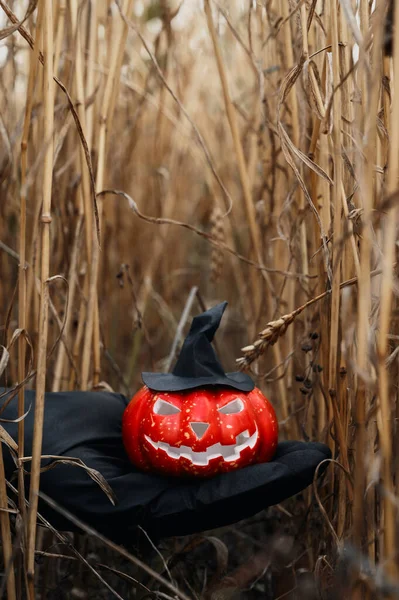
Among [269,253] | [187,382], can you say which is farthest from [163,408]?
[269,253]

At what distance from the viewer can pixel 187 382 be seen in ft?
2.40

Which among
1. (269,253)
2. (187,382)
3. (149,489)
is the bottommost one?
(149,489)

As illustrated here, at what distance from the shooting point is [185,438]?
701 mm

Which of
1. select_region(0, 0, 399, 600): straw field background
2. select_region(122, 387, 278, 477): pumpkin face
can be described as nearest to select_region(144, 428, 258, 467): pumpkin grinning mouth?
select_region(122, 387, 278, 477): pumpkin face

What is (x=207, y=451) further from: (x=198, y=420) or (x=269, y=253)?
(x=269, y=253)

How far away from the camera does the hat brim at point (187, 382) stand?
0.72 m

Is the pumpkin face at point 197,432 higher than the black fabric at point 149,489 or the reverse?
higher

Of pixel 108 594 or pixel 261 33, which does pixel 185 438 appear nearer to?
pixel 108 594

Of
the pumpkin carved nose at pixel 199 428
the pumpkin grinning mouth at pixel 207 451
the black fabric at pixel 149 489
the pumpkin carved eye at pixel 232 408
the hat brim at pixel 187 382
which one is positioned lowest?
the black fabric at pixel 149 489

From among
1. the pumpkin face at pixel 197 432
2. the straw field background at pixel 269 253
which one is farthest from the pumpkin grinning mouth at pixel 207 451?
the straw field background at pixel 269 253

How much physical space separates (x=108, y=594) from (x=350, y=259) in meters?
0.57

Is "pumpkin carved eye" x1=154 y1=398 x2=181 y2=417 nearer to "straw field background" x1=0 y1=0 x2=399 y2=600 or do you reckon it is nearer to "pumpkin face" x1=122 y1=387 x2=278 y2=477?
"pumpkin face" x1=122 y1=387 x2=278 y2=477

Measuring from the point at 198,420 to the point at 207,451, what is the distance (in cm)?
4

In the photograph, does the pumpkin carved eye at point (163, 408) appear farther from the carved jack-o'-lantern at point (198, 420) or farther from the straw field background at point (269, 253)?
the straw field background at point (269, 253)
